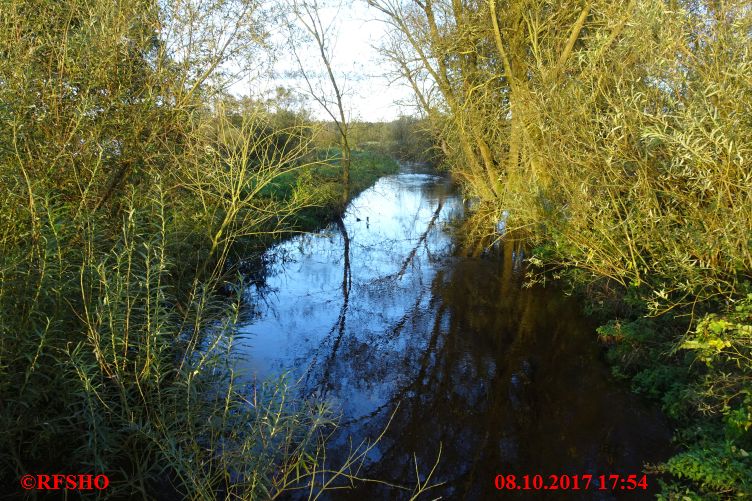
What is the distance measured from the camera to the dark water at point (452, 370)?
192 inches

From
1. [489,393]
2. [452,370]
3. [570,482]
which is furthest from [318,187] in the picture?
[570,482]

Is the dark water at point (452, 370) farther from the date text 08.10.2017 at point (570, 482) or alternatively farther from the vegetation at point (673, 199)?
the vegetation at point (673, 199)

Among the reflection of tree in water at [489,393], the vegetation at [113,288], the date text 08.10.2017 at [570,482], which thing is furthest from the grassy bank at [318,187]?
the date text 08.10.2017 at [570,482]

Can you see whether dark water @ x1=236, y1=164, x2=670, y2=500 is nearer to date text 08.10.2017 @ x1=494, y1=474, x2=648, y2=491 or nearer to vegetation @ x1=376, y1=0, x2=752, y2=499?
date text 08.10.2017 @ x1=494, y1=474, x2=648, y2=491

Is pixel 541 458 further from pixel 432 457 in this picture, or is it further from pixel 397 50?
pixel 397 50

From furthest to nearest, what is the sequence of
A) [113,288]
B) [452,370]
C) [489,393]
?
[452,370]
[489,393]
[113,288]

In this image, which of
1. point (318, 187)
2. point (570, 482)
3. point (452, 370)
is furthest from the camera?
point (318, 187)

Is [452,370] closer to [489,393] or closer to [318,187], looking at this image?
[489,393]

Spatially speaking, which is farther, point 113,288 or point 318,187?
point 318,187

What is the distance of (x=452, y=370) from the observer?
683cm

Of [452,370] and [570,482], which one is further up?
[452,370]

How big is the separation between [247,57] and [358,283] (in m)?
5.73

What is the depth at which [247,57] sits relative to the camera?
265 inches

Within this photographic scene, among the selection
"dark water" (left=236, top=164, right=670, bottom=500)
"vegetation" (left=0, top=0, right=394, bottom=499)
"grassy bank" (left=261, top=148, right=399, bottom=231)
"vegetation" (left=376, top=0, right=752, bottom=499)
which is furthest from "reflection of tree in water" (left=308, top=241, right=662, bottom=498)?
"grassy bank" (left=261, top=148, right=399, bottom=231)
